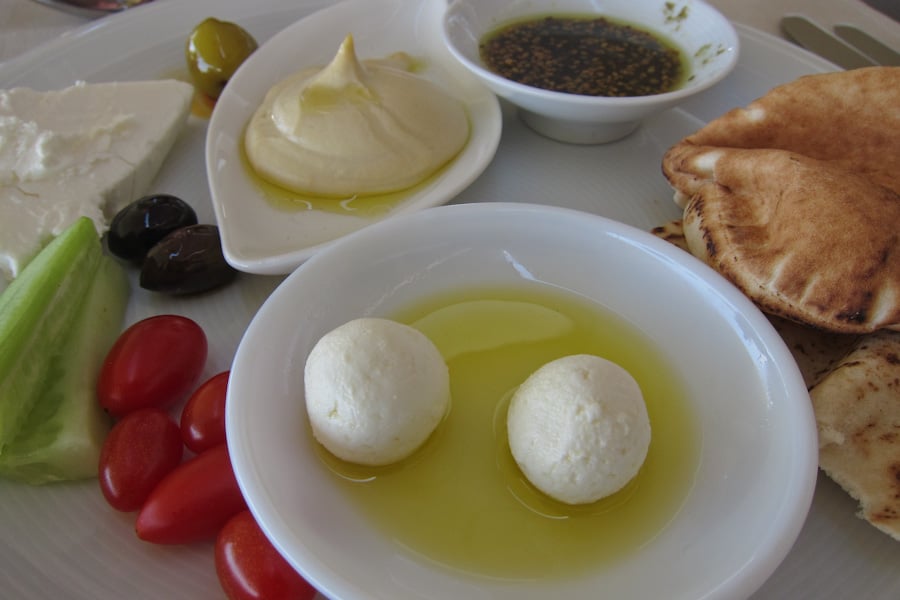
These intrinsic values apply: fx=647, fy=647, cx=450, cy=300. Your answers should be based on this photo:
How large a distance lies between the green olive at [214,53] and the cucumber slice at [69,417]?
3.82 ft

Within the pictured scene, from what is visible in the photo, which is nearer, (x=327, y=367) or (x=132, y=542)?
(x=327, y=367)

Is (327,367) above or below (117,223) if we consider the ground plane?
above

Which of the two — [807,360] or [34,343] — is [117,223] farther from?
[807,360]

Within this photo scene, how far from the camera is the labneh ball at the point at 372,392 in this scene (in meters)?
1.21

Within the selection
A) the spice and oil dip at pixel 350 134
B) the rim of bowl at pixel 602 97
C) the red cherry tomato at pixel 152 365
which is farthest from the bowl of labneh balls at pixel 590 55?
the red cherry tomato at pixel 152 365

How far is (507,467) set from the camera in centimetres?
134

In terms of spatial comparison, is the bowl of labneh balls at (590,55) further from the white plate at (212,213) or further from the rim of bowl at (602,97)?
the white plate at (212,213)

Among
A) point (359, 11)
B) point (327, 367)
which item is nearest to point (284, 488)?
point (327, 367)

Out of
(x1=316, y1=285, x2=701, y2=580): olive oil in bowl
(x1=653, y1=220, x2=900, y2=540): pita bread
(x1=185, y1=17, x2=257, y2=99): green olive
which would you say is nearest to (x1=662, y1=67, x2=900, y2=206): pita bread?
(x1=653, y1=220, x2=900, y2=540): pita bread

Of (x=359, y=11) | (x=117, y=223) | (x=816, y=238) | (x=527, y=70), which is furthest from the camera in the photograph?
(x=359, y=11)

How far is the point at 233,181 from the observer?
199cm


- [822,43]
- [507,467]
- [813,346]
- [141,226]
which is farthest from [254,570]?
[822,43]

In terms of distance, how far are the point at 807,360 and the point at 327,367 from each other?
1175 millimetres

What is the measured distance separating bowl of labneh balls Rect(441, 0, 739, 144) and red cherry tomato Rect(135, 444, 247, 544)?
1494 mm
